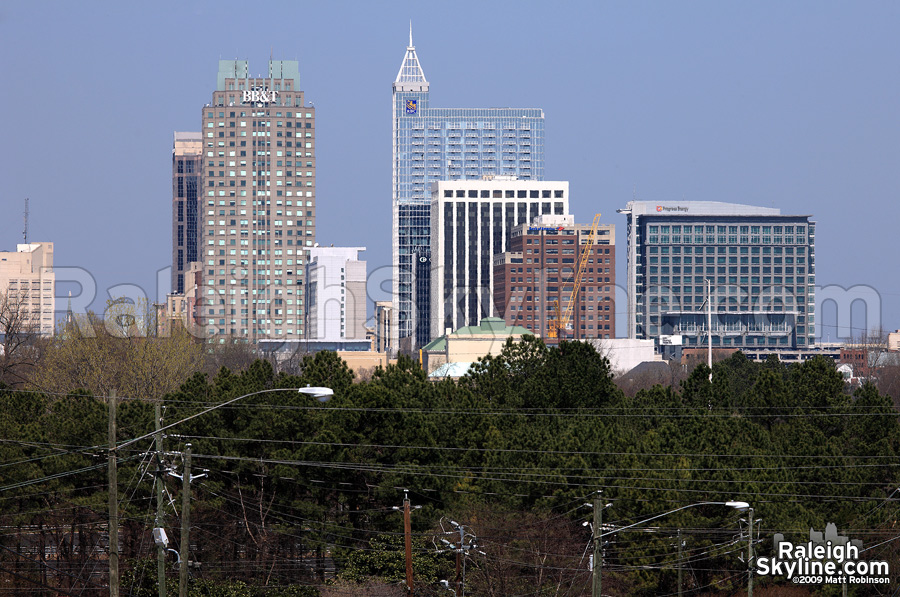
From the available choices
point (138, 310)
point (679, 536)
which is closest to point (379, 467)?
point (679, 536)

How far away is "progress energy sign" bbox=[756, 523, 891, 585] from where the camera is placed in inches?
2125

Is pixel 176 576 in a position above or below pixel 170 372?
below

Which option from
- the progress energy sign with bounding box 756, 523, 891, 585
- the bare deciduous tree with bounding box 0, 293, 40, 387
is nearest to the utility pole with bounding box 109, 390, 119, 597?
the progress energy sign with bounding box 756, 523, 891, 585

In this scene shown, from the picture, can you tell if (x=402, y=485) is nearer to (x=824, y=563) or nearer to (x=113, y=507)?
(x=824, y=563)

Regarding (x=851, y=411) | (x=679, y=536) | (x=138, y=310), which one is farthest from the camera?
(x=138, y=310)

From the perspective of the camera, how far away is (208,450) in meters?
59.1

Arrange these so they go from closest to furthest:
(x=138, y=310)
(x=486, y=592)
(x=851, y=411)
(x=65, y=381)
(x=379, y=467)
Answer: (x=486, y=592) < (x=379, y=467) < (x=851, y=411) < (x=65, y=381) < (x=138, y=310)

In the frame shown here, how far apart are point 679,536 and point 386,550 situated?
13.0 meters

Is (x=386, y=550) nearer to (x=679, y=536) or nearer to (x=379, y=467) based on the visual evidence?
(x=379, y=467)

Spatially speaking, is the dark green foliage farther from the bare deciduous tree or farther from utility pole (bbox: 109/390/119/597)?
utility pole (bbox: 109/390/119/597)

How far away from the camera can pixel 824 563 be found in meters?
55.1

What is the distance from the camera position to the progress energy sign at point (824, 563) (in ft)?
177

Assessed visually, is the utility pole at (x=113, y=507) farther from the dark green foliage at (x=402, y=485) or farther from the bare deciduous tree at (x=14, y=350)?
the bare deciduous tree at (x=14, y=350)

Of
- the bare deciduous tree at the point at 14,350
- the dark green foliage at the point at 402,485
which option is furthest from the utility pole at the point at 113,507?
the bare deciduous tree at the point at 14,350
